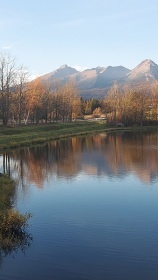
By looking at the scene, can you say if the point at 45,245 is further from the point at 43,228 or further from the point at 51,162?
the point at 51,162

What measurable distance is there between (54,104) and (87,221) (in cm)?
7960

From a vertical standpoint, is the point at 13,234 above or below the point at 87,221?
above

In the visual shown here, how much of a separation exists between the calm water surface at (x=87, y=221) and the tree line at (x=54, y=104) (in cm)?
4153

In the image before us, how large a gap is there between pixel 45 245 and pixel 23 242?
3.43 ft

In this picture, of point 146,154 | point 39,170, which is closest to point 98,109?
point 146,154

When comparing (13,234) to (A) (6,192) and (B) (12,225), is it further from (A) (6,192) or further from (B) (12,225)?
(A) (6,192)

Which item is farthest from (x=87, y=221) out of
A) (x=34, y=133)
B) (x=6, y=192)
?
(x=34, y=133)

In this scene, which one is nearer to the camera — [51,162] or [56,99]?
[51,162]

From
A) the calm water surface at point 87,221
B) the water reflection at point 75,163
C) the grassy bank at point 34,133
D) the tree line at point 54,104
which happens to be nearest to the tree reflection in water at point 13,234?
the calm water surface at point 87,221

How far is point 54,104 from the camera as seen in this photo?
321 ft

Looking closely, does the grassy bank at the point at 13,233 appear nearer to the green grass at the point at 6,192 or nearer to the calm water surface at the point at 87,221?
the calm water surface at the point at 87,221

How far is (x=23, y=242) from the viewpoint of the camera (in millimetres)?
16703

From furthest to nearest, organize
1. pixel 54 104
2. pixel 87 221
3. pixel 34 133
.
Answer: pixel 54 104 → pixel 34 133 → pixel 87 221

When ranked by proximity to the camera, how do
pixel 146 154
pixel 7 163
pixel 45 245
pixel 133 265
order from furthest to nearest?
pixel 146 154, pixel 7 163, pixel 45 245, pixel 133 265
